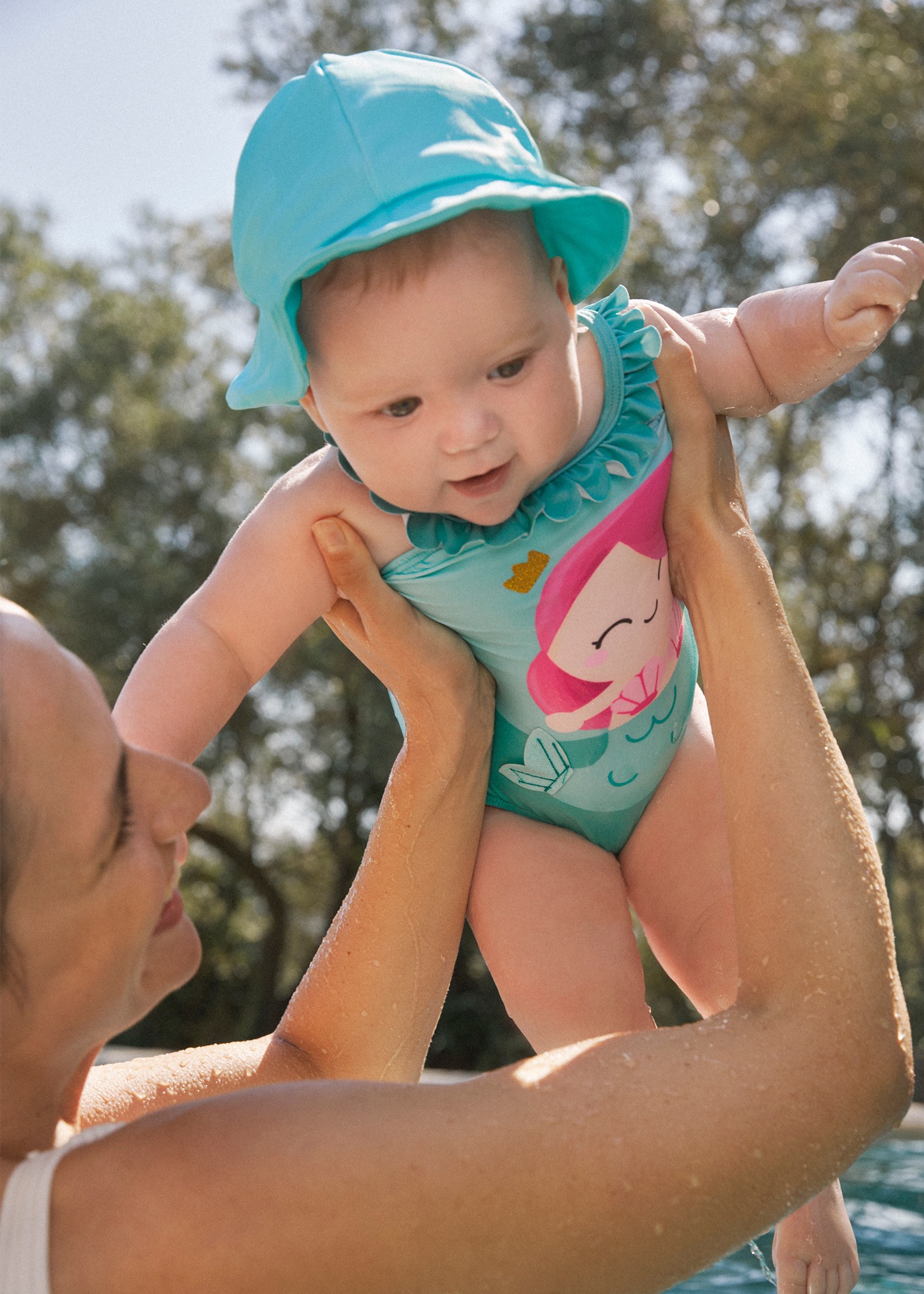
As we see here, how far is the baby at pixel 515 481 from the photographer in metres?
1.68

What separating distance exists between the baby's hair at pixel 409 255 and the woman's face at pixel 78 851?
2.49 feet

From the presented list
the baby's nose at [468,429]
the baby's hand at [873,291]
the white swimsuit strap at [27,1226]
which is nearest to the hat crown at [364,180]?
the baby's nose at [468,429]

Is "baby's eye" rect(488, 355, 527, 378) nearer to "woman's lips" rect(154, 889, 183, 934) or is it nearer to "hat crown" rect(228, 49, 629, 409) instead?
"hat crown" rect(228, 49, 629, 409)

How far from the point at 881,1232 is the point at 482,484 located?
3.28m

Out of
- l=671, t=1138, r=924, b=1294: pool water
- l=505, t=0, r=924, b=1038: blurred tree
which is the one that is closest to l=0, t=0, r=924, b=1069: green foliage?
l=505, t=0, r=924, b=1038: blurred tree

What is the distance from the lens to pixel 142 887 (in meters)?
1.19

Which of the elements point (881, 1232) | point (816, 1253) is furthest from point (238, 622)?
point (881, 1232)

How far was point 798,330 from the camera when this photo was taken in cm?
193

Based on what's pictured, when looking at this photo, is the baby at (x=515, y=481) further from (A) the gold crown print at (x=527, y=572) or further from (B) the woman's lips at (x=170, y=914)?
(B) the woman's lips at (x=170, y=914)

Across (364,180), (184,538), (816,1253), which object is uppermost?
(364,180)

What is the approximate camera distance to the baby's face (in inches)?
65.7

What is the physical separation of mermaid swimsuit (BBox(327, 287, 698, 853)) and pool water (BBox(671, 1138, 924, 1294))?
1300mm

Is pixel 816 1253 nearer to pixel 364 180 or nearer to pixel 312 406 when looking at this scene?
pixel 312 406

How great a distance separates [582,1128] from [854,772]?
1039cm
